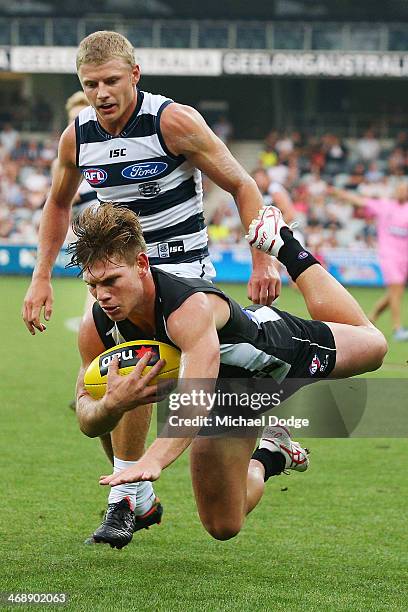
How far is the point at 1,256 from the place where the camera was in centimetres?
2350

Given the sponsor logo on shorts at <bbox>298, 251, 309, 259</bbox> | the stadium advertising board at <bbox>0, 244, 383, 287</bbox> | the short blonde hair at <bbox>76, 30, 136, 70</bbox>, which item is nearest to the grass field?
the sponsor logo on shorts at <bbox>298, 251, 309, 259</bbox>

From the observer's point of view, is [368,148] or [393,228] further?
[368,148]

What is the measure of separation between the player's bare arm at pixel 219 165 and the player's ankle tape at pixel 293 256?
83 millimetres

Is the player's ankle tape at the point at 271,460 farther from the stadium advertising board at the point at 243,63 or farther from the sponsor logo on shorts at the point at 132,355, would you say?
the stadium advertising board at the point at 243,63

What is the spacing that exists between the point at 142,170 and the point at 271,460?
1.59m

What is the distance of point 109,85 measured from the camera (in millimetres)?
5059

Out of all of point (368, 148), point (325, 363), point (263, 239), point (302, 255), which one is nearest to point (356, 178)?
point (368, 148)

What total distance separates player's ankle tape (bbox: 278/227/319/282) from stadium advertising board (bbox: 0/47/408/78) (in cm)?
2369

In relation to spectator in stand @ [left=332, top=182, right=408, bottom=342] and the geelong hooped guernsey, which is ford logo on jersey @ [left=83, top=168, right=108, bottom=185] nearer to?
the geelong hooped guernsey

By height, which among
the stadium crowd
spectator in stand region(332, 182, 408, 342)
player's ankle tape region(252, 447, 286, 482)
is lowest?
the stadium crowd

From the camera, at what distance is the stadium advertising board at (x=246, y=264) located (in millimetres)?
22500

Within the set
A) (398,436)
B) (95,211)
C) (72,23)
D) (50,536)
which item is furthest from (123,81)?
(72,23)

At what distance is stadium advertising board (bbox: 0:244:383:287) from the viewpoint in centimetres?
2250

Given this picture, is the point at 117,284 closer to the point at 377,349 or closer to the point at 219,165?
the point at 219,165
